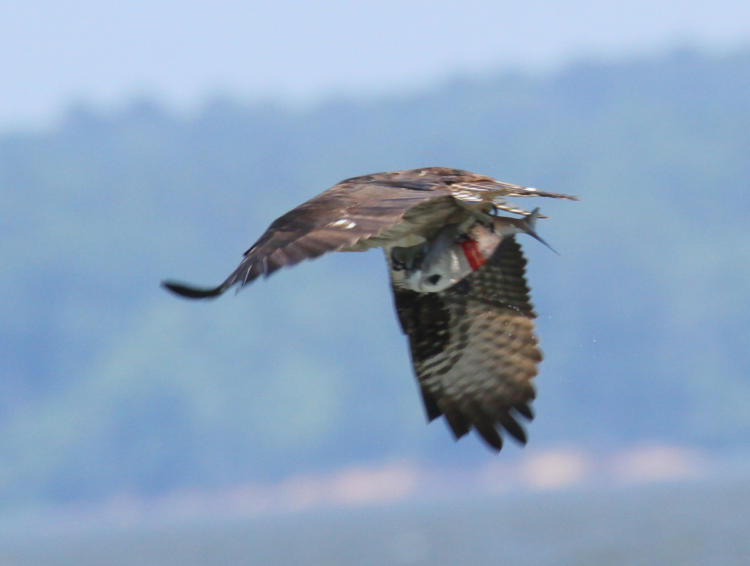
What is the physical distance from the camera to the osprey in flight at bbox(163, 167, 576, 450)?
1094 centimetres

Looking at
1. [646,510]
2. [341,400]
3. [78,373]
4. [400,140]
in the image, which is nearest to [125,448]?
[78,373]

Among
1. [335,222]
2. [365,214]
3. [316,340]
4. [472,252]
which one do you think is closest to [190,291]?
[335,222]

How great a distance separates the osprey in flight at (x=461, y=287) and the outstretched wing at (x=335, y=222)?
25mm

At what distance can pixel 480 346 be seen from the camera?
1227 centimetres

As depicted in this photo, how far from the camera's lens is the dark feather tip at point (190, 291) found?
8867 millimetres

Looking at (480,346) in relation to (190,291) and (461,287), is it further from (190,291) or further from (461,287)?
(190,291)

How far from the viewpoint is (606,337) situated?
118 m

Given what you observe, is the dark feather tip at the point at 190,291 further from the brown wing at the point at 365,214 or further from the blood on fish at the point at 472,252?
the blood on fish at the point at 472,252

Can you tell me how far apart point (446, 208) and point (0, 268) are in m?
133

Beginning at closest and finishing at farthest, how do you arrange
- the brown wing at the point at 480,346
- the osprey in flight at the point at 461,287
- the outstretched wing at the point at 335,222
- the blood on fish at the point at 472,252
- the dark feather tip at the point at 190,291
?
1. the dark feather tip at the point at 190,291
2. the outstretched wing at the point at 335,222
3. the osprey in flight at the point at 461,287
4. the blood on fish at the point at 472,252
5. the brown wing at the point at 480,346

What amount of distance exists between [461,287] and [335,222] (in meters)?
2.72

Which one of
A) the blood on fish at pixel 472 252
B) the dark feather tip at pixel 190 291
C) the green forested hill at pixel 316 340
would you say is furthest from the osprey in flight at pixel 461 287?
the green forested hill at pixel 316 340

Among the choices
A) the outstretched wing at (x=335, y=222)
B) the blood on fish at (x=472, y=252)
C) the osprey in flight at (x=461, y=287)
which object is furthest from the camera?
the blood on fish at (x=472, y=252)

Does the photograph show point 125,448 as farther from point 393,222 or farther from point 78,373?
point 393,222
